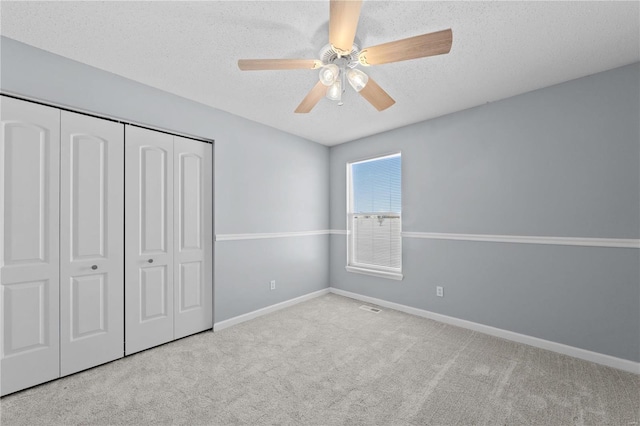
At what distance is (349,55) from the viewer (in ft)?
5.82

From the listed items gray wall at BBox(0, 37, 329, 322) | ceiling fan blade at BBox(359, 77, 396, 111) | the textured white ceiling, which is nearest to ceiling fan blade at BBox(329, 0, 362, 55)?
the textured white ceiling

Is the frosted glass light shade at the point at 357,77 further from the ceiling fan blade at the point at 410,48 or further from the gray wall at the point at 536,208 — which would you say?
the gray wall at the point at 536,208

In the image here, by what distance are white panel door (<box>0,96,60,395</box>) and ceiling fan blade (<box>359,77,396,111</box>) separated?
2.41 metres

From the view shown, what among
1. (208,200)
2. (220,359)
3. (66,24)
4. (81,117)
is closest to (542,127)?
(208,200)

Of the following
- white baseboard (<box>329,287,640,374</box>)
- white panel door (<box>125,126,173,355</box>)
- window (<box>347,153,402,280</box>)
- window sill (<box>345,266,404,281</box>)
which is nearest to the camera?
white baseboard (<box>329,287,640,374</box>)

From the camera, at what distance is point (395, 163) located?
377 centimetres

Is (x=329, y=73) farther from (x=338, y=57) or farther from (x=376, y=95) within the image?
(x=376, y=95)

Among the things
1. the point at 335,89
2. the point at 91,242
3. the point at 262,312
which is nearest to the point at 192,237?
the point at 91,242

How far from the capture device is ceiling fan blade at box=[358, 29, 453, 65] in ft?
4.65

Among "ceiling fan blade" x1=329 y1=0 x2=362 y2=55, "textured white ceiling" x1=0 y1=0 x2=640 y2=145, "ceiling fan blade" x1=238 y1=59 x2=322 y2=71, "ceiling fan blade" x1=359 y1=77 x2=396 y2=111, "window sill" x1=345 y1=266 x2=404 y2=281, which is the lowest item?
"window sill" x1=345 y1=266 x2=404 y2=281

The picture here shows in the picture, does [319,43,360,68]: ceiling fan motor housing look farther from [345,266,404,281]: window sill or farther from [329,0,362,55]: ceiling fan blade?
[345,266,404,281]: window sill

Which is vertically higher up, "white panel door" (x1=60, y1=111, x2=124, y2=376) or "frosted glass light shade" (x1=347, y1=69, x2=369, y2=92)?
"frosted glass light shade" (x1=347, y1=69, x2=369, y2=92)

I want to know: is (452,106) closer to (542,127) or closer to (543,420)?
(542,127)

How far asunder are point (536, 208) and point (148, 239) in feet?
12.5
